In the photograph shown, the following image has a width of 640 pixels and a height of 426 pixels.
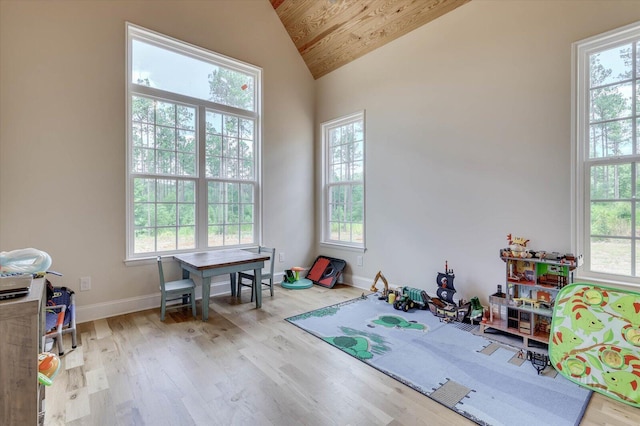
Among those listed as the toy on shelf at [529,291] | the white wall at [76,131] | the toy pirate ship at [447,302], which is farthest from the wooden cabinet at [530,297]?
the white wall at [76,131]

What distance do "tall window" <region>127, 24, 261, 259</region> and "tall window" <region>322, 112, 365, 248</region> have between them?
1.16 metres

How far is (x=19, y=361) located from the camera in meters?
1.07

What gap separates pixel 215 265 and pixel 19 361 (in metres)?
1.92

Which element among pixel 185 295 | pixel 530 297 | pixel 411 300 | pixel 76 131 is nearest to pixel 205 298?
pixel 185 295

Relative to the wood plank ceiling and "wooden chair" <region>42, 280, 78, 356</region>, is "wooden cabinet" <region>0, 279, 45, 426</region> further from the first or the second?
the wood plank ceiling

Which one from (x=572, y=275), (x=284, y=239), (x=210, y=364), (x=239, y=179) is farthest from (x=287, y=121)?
(x=572, y=275)

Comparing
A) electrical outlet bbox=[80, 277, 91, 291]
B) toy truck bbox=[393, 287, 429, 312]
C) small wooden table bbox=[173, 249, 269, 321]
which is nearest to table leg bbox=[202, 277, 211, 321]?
small wooden table bbox=[173, 249, 269, 321]

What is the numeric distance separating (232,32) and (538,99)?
3582 millimetres

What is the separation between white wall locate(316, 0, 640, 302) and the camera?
260cm

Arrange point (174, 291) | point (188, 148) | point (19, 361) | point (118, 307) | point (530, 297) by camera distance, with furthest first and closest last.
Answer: point (188, 148) → point (118, 307) → point (174, 291) → point (530, 297) → point (19, 361)

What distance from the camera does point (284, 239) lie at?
177 inches

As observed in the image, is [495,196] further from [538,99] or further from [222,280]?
[222,280]

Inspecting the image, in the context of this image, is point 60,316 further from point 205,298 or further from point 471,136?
point 471,136

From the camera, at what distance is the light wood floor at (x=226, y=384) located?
5.35 ft
